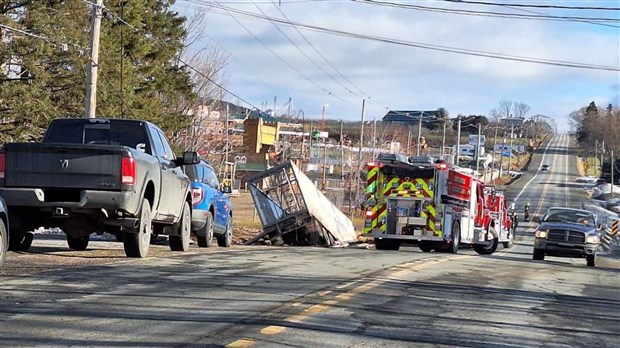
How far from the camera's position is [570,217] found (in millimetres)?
26734

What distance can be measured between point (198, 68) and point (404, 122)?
6718 cm

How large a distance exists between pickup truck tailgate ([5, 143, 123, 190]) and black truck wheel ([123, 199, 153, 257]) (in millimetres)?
936

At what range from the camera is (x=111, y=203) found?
1245cm

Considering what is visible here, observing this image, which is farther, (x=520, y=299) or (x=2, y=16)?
(x=2, y=16)

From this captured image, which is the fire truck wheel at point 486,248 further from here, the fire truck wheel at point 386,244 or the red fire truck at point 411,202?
the fire truck wheel at point 386,244

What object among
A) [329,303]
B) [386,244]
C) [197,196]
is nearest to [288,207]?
[386,244]

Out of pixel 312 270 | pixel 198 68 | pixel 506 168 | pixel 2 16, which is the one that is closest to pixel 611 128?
pixel 506 168

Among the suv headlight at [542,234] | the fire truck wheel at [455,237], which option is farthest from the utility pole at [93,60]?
the suv headlight at [542,234]

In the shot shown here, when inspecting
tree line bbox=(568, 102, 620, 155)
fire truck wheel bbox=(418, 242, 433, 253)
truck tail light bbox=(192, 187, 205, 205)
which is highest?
tree line bbox=(568, 102, 620, 155)

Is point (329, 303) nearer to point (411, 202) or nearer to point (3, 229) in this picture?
point (3, 229)

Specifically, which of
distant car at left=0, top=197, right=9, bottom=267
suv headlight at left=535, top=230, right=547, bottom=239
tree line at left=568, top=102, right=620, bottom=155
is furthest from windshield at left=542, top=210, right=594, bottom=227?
tree line at left=568, top=102, right=620, bottom=155

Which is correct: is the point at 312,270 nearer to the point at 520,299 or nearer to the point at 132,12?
the point at 520,299

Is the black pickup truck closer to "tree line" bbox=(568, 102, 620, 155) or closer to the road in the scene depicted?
the road

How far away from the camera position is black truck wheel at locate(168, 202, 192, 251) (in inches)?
635
